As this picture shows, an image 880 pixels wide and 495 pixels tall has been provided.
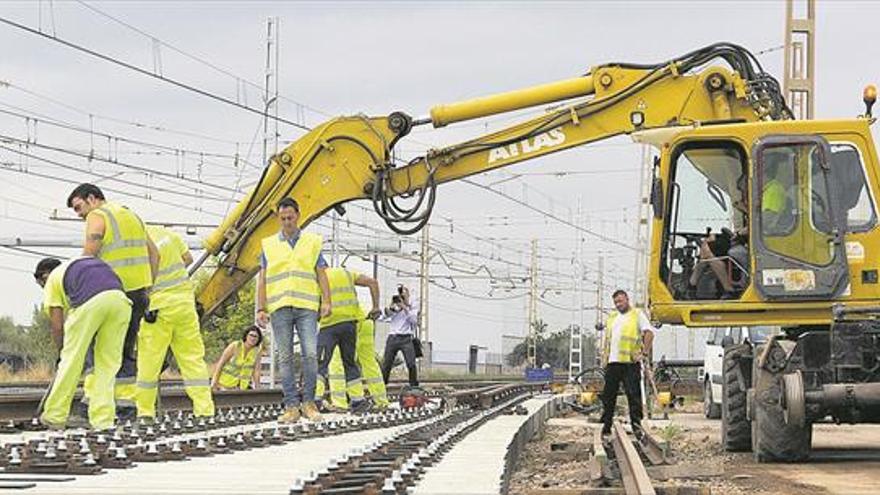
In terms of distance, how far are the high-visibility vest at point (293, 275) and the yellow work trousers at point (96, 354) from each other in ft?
9.00

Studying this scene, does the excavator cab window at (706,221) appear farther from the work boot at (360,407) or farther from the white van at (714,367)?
the white van at (714,367)

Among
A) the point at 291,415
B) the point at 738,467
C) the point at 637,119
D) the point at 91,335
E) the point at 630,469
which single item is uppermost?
the point at 637,119

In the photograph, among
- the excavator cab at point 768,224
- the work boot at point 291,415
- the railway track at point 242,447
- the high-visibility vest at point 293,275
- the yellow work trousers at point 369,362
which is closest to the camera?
the railway track at point 242,447

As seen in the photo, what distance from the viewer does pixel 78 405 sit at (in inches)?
516

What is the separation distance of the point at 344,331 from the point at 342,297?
42 cm

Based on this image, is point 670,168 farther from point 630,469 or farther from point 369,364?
point 369,364

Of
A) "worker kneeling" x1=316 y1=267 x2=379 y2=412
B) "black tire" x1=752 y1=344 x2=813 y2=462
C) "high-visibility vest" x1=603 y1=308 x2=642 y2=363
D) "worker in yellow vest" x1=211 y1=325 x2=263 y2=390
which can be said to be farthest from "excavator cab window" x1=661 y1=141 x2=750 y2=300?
"worker in yellow vest" x1=211 y1=325 x2=263 y2=390

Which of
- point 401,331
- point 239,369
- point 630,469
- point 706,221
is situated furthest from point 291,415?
Result: point 239,369

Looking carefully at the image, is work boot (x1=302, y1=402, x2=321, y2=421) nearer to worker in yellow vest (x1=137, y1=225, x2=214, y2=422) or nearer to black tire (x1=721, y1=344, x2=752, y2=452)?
worker in yellow vest (x1=137, y1=225, x2=214, y2=422)

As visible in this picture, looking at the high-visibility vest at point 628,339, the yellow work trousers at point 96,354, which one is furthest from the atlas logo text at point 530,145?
the yellow work trousers at point 96,354

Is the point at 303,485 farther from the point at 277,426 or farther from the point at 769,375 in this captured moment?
the point at 769,375

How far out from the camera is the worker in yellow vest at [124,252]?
11508 mm

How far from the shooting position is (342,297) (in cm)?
1720

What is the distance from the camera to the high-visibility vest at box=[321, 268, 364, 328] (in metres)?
17.2
